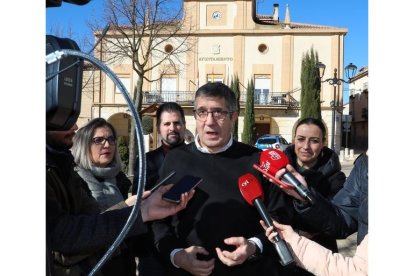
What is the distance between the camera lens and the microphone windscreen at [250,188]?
78.5 inches

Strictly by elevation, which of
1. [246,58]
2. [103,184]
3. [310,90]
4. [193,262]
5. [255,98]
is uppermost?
[246,58]

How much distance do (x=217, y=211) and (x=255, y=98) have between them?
2998 cm

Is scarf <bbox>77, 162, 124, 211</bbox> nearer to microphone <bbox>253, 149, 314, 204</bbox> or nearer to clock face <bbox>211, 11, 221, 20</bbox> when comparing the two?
microphone <bbox>253, 149, 314, 204</bbox>

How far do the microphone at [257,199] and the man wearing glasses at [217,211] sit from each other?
0.09 metres

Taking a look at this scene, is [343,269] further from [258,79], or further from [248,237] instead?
[258,79]

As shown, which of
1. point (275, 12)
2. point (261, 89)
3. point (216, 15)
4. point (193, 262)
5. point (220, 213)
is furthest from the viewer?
point (275, 12)

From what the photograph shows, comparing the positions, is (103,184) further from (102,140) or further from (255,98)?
(255,98)

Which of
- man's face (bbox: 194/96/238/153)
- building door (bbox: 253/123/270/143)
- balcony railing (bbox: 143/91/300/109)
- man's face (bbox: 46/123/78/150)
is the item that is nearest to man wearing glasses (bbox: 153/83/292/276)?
man's face (bbox: 194/96/238/153)

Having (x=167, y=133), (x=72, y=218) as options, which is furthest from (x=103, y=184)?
(x=72, y=218)

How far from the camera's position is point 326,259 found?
165cm

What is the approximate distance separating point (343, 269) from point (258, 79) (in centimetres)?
3030

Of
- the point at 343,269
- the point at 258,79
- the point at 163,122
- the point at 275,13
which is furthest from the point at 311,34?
the point at 343,269
